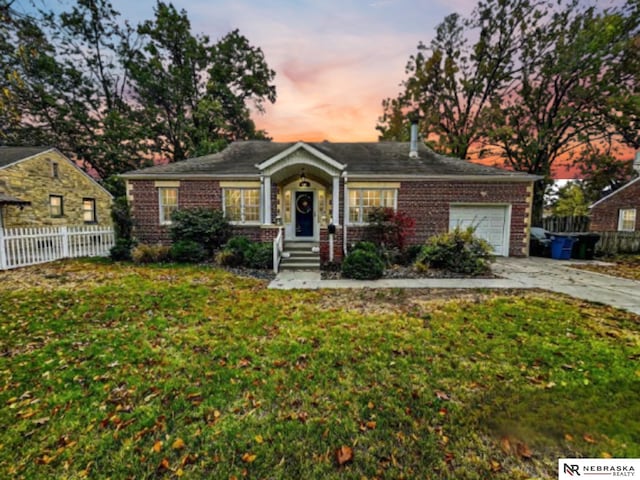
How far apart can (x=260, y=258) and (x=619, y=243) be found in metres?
17.4

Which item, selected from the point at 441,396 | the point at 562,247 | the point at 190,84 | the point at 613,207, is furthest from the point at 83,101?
the point at 613,207

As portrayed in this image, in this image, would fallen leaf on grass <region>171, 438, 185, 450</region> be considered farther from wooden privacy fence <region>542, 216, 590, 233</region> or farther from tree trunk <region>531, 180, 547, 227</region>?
wooden privacy fence <region>542, 216, 590, 233</region>

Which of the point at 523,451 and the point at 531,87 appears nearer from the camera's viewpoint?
the point at 523,451

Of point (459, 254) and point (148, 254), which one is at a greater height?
point (459, 254)

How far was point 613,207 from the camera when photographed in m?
18.8

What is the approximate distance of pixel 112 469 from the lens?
2029 millimetres

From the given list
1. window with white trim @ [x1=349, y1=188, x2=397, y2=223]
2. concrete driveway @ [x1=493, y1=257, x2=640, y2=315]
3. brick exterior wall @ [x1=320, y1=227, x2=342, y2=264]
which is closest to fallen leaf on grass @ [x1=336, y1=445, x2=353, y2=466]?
concrete driveway @ [x1=493, y1=257, x2=640, y2=315]

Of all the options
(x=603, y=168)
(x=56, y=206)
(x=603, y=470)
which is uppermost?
(x=603, y=168)

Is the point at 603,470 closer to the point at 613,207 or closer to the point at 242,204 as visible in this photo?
the point at 242,204

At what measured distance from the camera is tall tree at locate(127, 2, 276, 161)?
20.8 meters

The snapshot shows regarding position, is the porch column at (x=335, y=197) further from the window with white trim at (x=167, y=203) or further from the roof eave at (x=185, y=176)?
the window with white trim at (x=167, y=203)

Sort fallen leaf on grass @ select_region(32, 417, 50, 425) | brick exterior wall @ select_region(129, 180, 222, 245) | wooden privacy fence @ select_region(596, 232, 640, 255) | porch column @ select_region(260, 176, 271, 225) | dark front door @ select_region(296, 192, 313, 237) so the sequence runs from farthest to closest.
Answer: wooden privacy fence @ select_region(596, 232, 640, 255) < dark front door @ select_region(296, 192, 313, 237) < brick exterior wall @ select_region(129, 180, 222, 245) < porch column @ select_region(260, 176, 271, 225) < fallen leaf on grass @ select_region(32, 417, 50, 425)

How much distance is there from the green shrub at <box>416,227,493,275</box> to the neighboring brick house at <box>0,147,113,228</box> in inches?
750

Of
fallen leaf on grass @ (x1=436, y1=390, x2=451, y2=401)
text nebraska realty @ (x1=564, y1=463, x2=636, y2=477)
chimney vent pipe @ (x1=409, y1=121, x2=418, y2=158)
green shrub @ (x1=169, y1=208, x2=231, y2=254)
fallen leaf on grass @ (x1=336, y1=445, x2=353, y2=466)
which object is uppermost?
chimney vent pipe @ (x1=409, y1=121, x2=418, y2=158)
